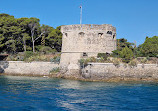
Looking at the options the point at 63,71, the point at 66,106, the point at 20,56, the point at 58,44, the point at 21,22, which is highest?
the point at 21,22

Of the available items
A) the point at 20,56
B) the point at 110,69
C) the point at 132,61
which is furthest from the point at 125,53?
the point at 20,56

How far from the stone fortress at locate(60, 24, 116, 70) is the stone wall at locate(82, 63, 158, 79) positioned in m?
3.17

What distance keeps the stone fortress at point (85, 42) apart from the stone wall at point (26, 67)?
7.64 ft

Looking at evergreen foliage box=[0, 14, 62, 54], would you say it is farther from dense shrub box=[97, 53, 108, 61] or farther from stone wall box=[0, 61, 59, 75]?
dense shrub box=[97, 53, 108, 61]

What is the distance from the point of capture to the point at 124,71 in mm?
21234

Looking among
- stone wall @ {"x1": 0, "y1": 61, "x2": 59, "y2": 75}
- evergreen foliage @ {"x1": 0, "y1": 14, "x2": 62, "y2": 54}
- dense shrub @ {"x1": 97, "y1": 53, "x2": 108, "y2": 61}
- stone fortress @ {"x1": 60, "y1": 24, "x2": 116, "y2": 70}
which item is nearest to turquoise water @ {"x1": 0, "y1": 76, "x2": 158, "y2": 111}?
dense shrub @ {"x1": 97, "y1": 53, "x2": 108, "y2": 61}

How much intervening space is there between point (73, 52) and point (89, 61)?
3.49 metres

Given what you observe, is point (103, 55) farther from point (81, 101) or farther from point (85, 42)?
point (81, 101)

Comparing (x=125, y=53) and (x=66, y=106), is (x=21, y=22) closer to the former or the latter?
(x=125, y=53)

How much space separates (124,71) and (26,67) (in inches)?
522

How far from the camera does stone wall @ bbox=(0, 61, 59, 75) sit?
2612 cm

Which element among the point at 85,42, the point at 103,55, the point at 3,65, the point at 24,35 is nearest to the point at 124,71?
the point at 103,55

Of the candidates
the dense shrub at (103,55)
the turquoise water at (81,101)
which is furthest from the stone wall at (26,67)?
the turquoise water at (81,101)

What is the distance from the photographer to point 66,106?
10.8 m
